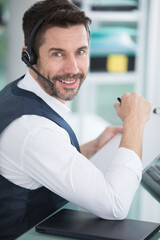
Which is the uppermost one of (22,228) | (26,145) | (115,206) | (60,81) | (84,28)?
(84,28)

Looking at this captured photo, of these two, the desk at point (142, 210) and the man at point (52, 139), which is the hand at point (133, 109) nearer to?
the man at point (52, 139)

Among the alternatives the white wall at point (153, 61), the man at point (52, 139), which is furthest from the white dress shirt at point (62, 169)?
the white wall at point (153, 61)

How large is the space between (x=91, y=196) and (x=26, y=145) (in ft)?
0.73

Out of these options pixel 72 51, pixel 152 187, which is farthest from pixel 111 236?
pixel 72 51

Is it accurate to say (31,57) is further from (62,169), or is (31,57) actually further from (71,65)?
(62,169)

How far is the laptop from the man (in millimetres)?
34

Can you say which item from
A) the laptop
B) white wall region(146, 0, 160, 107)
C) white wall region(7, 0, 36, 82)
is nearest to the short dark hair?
the laptop

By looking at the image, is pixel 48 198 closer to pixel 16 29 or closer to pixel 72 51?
pixel 72 51

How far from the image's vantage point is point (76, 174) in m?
1.13

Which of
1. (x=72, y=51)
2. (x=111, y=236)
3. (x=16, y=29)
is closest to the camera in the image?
(x=111, y=236)

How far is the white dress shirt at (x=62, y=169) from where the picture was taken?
1.14 m

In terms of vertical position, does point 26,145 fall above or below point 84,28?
below

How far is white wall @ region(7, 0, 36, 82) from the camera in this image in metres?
2.84

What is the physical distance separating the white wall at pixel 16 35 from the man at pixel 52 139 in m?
1.50
